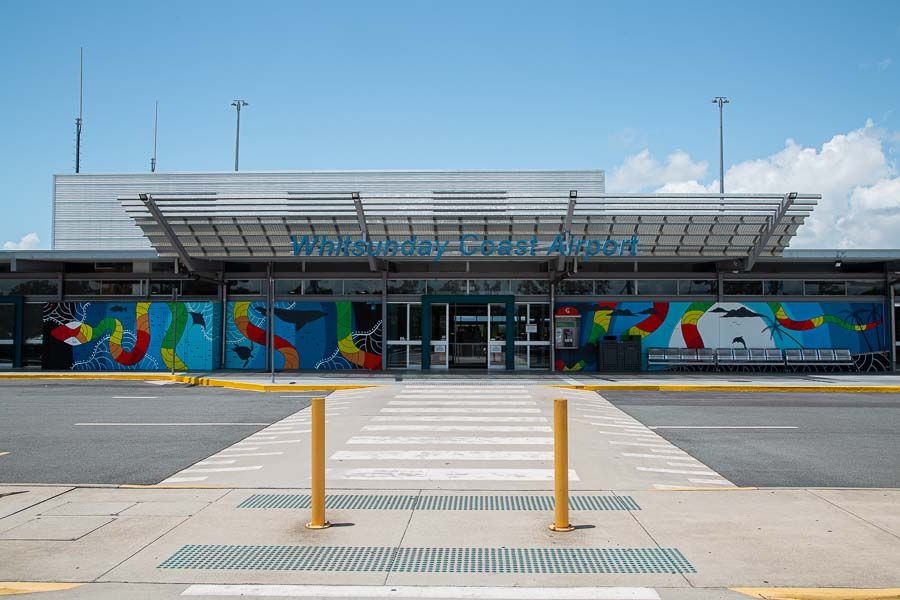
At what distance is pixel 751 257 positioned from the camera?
24.4 metres

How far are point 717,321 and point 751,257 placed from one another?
9.50 ft

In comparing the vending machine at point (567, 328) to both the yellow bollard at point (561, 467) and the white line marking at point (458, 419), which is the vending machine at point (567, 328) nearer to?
the white line marking at point (458, 419)

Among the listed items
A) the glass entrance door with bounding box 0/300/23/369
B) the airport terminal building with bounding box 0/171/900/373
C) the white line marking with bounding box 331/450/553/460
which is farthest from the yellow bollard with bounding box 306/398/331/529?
the glass entrance door with bounding box 0/300/23/369

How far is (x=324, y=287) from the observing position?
2675 cm

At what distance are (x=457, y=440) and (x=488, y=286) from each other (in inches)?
584

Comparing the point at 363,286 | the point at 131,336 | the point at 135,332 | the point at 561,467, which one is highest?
the point at 363,286

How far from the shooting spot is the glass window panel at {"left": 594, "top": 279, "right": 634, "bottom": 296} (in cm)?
2644

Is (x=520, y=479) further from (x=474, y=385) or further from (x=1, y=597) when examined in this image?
(x=474, y=385)

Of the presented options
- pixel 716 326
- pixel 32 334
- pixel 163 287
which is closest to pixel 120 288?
pixel 163 287

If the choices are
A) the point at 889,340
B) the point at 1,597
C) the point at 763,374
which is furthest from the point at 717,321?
the point at 1,597

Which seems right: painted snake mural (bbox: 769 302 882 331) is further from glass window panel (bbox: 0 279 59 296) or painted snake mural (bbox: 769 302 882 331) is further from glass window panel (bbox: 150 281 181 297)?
glass window panel (bbox: 0 279 59 296)

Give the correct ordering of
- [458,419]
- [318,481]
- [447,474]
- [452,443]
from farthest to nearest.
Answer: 1. [458,419]
2. [452,443]
3. [447,474]
4. [318,481]

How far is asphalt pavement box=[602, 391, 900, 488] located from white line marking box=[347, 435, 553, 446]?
7.71ft

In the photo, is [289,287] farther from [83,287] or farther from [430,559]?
[430,559]
